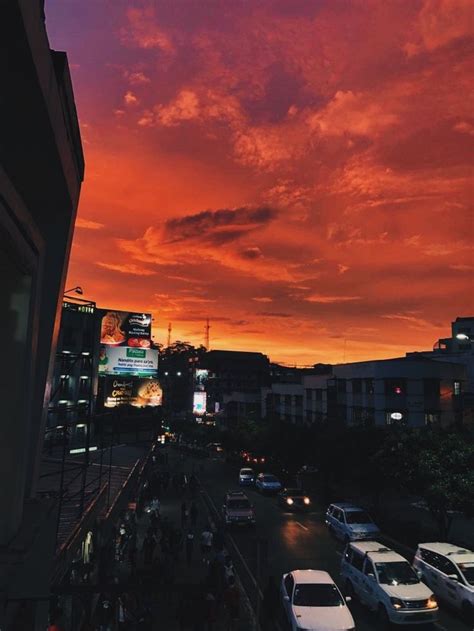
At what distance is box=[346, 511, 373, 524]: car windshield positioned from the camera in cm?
2505

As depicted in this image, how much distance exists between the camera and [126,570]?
2105 cm

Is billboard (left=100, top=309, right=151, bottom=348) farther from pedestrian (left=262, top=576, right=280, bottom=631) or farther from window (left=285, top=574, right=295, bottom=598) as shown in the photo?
pedestrian (left=262, top=576, right=280, bottom=631)

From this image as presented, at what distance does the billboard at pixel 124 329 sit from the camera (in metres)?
60.5

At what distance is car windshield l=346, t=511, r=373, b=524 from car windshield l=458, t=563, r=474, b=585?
8.98m

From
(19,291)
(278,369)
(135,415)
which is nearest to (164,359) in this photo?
(278,369)

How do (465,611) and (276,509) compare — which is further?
(276,509)

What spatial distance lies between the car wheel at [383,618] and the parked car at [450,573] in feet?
8.37

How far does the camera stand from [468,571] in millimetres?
16109

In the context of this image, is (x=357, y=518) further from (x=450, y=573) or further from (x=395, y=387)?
(x=395, y=387)

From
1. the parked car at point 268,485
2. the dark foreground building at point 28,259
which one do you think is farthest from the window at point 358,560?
the parked car at point 268,485

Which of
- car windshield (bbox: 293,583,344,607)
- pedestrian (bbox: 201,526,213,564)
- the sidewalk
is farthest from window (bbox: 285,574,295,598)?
pedestrian (bbox: 201,526,213,564)

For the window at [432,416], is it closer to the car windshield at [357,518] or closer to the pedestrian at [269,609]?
the car windshield at [357,518]

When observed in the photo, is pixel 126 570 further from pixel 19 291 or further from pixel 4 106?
pixel 4 106

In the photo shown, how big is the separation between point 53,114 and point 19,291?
3098 millimetres
